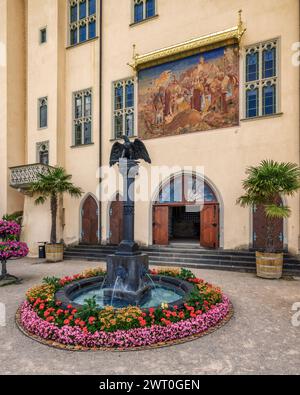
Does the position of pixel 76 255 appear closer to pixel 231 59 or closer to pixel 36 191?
pixel 36 191

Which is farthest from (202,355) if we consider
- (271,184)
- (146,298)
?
(271,184)

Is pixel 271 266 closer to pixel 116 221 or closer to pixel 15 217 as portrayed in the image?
pixel 116 221

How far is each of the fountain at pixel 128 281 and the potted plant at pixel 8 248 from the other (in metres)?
3.08

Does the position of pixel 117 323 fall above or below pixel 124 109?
below

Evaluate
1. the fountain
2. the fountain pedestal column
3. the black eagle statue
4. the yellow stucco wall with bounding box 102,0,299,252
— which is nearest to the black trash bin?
the yellow stucco wall with bounding box 102,0,299,252

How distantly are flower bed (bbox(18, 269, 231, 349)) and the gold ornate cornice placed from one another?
10.8 m

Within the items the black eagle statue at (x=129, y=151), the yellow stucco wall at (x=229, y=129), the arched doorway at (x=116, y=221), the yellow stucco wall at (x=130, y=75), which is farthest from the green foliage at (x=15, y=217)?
the black eagle statue at (x=129, y=151)

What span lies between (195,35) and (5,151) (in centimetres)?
1179

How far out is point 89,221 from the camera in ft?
47.5

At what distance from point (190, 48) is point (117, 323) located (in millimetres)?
11854

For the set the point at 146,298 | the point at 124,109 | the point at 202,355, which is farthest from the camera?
the point at 124,109

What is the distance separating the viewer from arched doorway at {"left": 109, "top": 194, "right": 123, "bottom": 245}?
44.9 ft

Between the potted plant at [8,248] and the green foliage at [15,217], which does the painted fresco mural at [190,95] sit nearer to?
the potted plant at [8,248]

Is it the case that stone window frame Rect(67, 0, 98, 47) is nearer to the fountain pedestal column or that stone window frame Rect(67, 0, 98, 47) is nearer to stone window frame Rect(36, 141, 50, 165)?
stone window frame Rect(36, 141, 50, 165)
